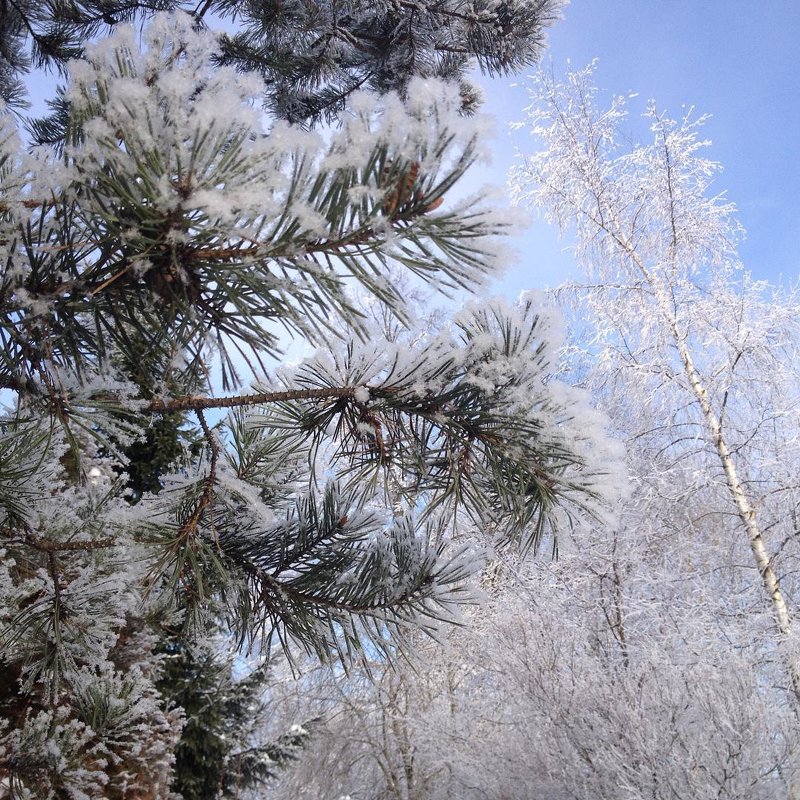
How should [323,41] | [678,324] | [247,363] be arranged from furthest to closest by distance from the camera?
[678,324] → [323,41] → [247,363]

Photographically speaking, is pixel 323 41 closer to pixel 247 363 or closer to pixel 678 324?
pixel 247 363

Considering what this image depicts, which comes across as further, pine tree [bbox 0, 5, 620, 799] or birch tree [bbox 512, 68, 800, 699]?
birch tree [bbox 512, 68, 800, 699]

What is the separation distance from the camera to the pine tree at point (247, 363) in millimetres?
553

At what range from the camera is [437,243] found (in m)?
0.61

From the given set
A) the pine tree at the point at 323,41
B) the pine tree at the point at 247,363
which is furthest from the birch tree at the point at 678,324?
the pine tree at the point at 247,363

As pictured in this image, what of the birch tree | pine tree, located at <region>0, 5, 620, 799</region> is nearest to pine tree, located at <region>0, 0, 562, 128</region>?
pine tree, located at <region>0, 5, 620, 799</region>

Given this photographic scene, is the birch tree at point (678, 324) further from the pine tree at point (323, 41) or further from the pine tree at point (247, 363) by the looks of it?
the pine tree at point (247, 363)

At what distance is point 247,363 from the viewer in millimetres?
793

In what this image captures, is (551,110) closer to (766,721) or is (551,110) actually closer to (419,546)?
(766,721)

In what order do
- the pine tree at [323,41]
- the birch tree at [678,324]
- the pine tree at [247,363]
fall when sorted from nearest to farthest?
the pine tree at [247,363]
the pine tree at [323,41]
the birch tree at [678,324]

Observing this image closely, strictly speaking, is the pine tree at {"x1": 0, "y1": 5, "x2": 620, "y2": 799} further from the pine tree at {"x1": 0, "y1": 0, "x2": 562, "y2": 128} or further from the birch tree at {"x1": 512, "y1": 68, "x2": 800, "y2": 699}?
the birch tree at {"x1": 512, "y1": 68, "x2": 800, "y2": 699}

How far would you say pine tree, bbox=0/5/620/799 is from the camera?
0.55m

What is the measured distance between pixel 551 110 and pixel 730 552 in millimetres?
3640

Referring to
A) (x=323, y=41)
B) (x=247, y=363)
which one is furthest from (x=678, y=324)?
(x=247, y=363)
